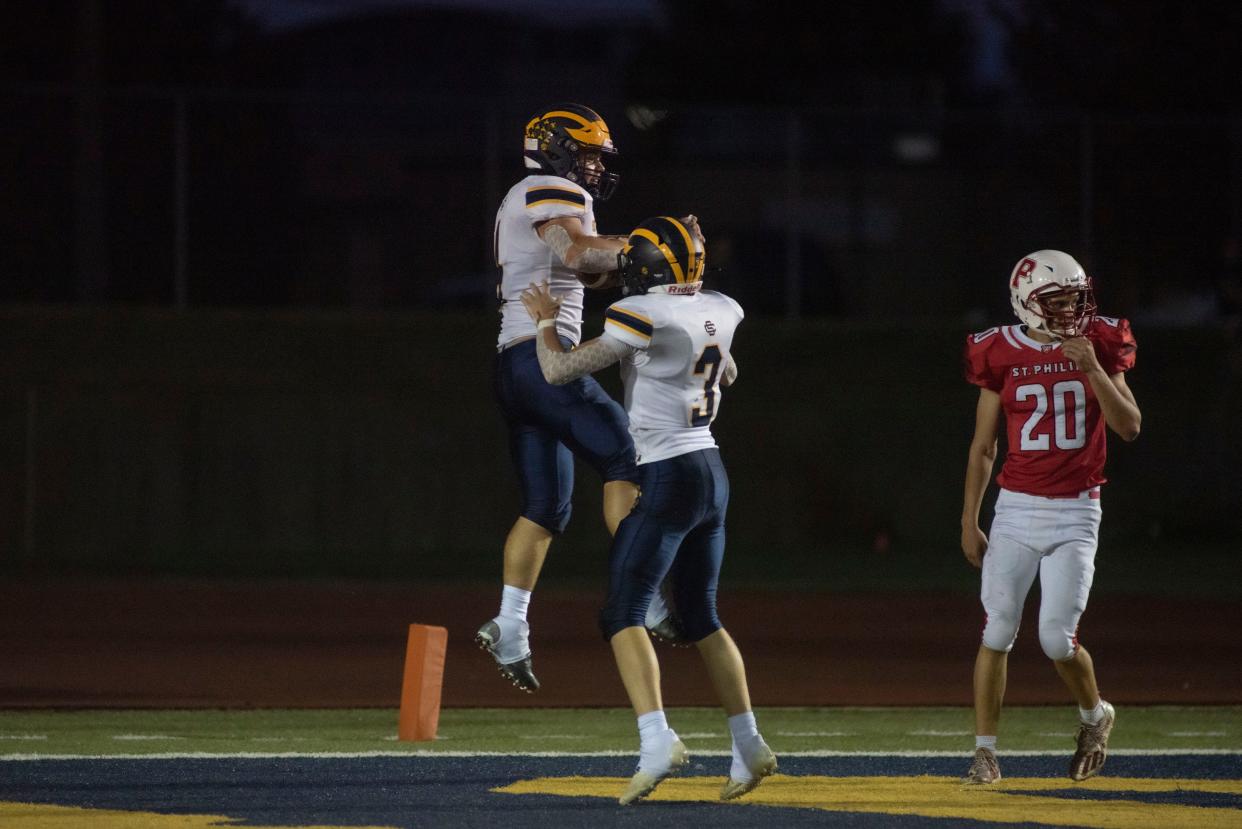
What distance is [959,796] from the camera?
7.20 meters

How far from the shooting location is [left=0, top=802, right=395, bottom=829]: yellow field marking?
6488 mm

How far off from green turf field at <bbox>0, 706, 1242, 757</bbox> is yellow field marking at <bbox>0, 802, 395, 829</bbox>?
5.21 feet

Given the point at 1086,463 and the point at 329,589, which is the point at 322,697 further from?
the point at 329,589

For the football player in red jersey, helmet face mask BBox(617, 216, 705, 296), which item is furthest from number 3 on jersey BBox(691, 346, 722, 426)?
the football player in red jersey

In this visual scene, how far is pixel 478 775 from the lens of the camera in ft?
25.5

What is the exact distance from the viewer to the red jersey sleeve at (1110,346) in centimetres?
725

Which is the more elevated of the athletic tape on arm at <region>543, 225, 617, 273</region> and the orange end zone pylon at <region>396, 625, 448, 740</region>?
the athletic tape on arm at <region>543, 225, 617, 273</region>

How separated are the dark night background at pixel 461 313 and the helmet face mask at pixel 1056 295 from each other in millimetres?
10297

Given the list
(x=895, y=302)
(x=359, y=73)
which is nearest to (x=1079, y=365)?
(x=895, y=302)

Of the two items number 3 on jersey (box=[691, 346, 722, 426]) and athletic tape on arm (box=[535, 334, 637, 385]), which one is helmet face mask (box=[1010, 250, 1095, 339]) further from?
athletic tape on arm (box=[535, 334, 637, 385])

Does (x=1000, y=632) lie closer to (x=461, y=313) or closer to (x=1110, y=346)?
(x=1110, y=346)


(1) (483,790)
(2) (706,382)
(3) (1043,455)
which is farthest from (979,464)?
(1) (483,790)

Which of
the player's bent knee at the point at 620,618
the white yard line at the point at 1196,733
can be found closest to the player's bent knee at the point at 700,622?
the player's bent knee at the point at 620,618

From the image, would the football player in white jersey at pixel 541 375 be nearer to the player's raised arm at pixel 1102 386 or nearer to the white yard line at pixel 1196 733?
the player's raised arm at pixel 1102 386
